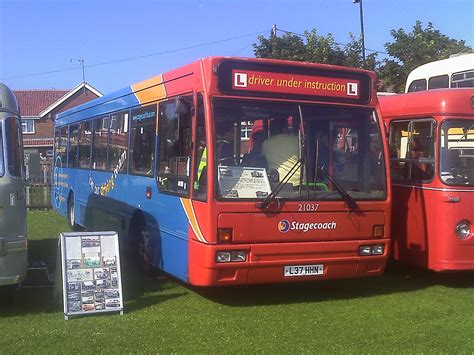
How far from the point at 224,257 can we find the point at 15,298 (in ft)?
8.60

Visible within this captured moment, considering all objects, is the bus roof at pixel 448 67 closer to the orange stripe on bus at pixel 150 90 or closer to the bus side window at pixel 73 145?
the orange stripe on bus at pixel 150 90

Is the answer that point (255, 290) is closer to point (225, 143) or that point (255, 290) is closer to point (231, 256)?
point (231, 256)

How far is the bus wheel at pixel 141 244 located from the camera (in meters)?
8.74

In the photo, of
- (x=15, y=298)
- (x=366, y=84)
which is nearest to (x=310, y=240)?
(x=366, y=84)

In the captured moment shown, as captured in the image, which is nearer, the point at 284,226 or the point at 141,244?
the point at 284,226

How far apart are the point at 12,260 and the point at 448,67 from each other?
8982 mm

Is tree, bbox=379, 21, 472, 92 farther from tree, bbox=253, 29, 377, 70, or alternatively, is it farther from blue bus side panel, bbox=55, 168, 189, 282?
blue bus side panel, bbox=55, 168, 189, 282

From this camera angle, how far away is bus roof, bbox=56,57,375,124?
6.91 metres

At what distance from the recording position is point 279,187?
6941 mm

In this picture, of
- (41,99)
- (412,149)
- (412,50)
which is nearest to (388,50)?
(412,50)

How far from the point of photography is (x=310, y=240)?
7078 mm

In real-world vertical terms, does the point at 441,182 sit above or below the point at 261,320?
above

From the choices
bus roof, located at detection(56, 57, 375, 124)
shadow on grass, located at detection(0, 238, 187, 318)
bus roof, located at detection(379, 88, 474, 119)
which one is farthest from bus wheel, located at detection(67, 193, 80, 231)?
bus roof, located at detection(379, 88, 474, 119)

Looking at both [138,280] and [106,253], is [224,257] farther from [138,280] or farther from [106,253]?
[138,280]
